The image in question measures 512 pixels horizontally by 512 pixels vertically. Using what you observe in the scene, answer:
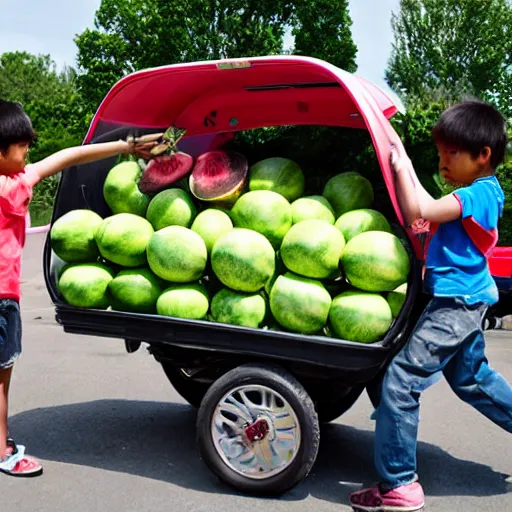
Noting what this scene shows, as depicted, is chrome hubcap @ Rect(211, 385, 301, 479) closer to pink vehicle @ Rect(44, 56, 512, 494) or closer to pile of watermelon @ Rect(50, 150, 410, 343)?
pink vehicle @ Rect(44, 56, 512, 494)

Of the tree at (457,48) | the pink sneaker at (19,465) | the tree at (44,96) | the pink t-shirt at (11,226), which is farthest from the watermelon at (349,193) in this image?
the tree at (457,48)

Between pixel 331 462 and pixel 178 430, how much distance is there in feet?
3.30

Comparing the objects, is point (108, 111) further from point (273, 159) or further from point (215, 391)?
point (215, 391)

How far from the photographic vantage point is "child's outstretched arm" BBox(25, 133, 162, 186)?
3877mm

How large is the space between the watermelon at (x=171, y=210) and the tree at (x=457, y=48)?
41500 millimetres

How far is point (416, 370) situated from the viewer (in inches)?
133

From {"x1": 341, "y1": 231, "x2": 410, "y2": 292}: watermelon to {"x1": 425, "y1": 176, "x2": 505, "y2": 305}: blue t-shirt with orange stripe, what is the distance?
0.14 m

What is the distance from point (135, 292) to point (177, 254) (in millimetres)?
298

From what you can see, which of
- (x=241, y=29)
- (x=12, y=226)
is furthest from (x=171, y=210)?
(x=241, y=29)

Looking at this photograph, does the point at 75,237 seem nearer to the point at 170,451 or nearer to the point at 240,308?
the point at 240,308

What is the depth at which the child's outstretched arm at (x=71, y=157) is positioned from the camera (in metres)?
3.88

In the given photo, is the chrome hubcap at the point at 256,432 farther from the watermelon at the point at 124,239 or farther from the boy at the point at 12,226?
the boy at the point at 12,226

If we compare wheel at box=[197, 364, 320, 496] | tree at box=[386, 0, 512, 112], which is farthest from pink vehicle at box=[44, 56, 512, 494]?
tree at box=[386, 0, 512, 112]

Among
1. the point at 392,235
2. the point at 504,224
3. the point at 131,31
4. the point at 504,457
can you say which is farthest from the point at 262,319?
the point at 131,31
